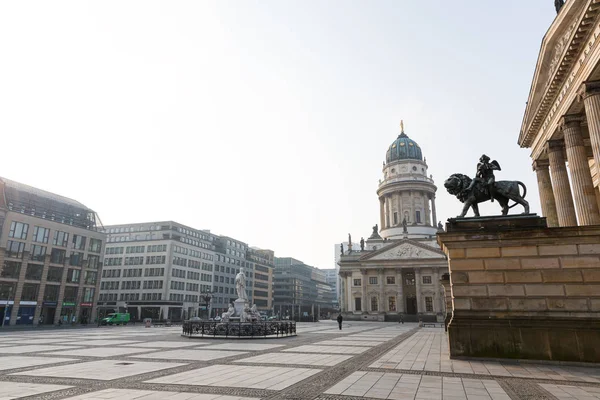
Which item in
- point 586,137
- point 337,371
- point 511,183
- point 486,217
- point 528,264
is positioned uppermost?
point 586,137

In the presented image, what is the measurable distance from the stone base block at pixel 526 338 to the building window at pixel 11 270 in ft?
199

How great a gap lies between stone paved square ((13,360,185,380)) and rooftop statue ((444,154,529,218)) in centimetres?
1387

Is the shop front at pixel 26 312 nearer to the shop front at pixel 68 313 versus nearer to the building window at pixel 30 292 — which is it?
the building window at pixel 30 292

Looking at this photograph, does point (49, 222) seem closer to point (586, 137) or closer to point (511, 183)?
point (511, 183)

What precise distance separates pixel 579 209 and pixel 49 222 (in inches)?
2661

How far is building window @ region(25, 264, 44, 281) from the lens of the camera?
5530 cm

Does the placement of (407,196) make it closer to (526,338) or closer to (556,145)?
(556,145)

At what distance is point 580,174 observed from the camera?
70.6 ft

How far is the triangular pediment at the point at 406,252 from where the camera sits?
8625 centimetres

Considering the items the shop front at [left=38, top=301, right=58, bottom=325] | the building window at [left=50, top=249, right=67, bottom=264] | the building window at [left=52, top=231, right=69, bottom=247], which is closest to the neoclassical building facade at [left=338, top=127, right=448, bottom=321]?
the shop front at [left=38, top=301, right=58, bottom=325]

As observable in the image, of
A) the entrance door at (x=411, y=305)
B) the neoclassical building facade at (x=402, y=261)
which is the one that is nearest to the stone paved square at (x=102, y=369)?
the neoclassical building facade at (x=402, y=261)

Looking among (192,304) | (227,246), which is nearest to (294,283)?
(227,246)

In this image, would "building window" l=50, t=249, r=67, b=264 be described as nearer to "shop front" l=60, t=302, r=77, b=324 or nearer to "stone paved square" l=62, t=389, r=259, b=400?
"shop front" l=60, t=302, r=77, b=324

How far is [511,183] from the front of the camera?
1680 centimetres
